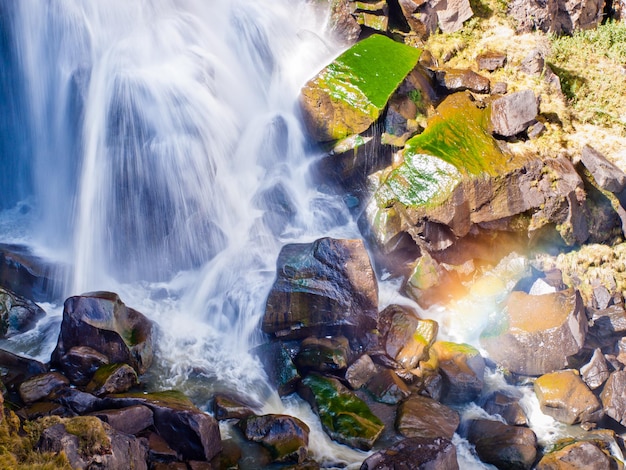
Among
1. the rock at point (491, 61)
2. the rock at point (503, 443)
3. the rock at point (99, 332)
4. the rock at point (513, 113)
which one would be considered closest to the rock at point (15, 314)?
the rock at point (99, 332)

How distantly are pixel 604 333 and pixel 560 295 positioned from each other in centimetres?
115

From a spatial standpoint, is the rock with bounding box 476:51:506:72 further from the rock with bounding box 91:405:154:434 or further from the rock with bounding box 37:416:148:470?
the rock with bounding box 37:416:148:470

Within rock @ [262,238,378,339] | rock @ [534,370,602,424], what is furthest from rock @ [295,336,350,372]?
rock @ [534,370,602,424]

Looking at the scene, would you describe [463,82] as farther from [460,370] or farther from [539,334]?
[460,370]

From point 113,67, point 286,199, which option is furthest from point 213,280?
point 113,67

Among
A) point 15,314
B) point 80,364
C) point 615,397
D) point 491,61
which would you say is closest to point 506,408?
point 615,397

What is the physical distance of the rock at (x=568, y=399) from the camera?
742 cm

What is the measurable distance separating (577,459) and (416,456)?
269cm

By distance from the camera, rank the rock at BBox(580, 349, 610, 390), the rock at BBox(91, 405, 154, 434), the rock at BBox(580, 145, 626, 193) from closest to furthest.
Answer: the rock at BBox(91, 405, 154, 434) < the rock at BBox(580, 349, 610, 390) < the rock at BBox(580, 145, 626, 193)

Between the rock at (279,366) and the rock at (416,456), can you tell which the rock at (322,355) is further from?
the rock at (416,456)

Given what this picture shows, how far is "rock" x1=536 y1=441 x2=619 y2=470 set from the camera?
642cm

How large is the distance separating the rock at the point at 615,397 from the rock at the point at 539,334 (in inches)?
25.7

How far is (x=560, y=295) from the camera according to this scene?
334 inches

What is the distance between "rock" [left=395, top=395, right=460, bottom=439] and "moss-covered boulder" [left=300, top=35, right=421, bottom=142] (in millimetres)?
5237
